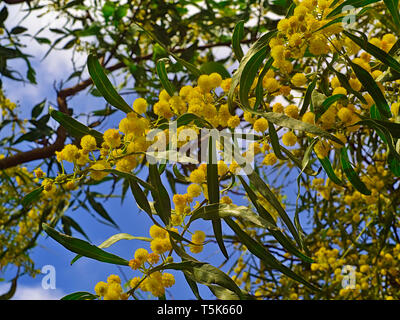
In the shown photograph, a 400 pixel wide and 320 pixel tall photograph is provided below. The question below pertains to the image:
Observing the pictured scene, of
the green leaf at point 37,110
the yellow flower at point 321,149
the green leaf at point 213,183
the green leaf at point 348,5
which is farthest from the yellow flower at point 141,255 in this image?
the green leaf at point 37,110

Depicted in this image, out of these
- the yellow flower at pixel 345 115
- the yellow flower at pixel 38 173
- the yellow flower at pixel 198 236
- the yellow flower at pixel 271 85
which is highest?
Answer: the yellow flower at pixel 271 85

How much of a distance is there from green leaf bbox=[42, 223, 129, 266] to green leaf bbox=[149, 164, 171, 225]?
10cm

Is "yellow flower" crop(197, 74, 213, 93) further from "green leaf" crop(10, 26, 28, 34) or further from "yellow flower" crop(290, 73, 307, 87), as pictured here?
"green leaf" crop(10, 26, 28, 34)

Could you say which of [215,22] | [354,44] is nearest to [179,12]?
[215,22]

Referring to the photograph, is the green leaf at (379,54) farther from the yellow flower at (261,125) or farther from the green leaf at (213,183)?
the green leaf at (213,183)

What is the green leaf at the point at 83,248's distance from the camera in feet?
1.92

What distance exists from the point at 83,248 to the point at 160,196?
14cm

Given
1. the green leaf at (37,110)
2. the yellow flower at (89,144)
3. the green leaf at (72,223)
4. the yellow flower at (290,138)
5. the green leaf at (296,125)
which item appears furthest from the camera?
the green leaf at (72,223)

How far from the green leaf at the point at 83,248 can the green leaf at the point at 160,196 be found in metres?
0.10

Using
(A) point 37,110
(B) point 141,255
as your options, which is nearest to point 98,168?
(B) point 141,255

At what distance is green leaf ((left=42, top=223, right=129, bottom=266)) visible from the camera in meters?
0.58

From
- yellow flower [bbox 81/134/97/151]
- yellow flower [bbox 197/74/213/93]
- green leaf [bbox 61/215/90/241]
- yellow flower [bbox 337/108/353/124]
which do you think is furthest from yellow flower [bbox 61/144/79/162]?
green leaf [bbox 61/215/90/241]

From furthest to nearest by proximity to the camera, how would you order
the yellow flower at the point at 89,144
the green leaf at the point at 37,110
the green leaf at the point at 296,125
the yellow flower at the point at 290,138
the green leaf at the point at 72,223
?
the green leaf at the point at 72,223
the green leaf at the point at 37,110
the yellow flower at the point at 290,138
the yellow flower at the point at 89,144
the green leaf at the point at 296,125

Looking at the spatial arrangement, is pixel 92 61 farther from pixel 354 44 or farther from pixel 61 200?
pixel 61 200
